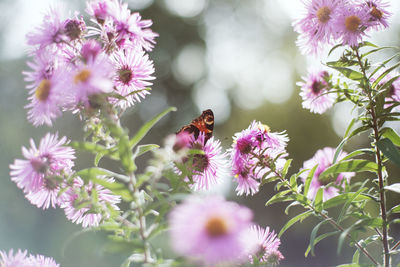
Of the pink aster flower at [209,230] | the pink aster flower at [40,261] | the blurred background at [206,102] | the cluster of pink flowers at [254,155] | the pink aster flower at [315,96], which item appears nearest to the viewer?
the pink aster flower at [209,230]

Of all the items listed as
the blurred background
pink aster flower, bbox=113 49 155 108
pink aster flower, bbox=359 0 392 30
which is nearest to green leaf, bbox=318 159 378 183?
pink aster flower, bbox=359 0 392 30

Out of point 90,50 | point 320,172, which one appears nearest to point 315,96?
point 320,172

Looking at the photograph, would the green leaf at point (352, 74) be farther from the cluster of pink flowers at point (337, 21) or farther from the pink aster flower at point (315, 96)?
the pink aster flower at point (315, 96)

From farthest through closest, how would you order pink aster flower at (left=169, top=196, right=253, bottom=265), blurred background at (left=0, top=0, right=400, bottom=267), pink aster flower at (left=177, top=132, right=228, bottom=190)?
blurred background at (left=0, top=0, right=400, bottom=267), pink aster flower at (left=177, top=132, right=228, bottom=190), pink aster flower at (left=169, top=196, right=253, bottom=265)

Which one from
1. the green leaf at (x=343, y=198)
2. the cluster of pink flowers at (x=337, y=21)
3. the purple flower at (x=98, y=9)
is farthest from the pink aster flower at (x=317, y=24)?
the purple flower at (x=98, y=9)

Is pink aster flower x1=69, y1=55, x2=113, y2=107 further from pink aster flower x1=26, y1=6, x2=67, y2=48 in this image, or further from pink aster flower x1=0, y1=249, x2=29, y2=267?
pink aster flower x1=0, y1=249, x2=29, y2=267

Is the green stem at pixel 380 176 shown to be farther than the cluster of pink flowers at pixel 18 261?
Yes

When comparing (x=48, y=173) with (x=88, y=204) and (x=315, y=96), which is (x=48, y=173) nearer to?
(x=88, y=204)
